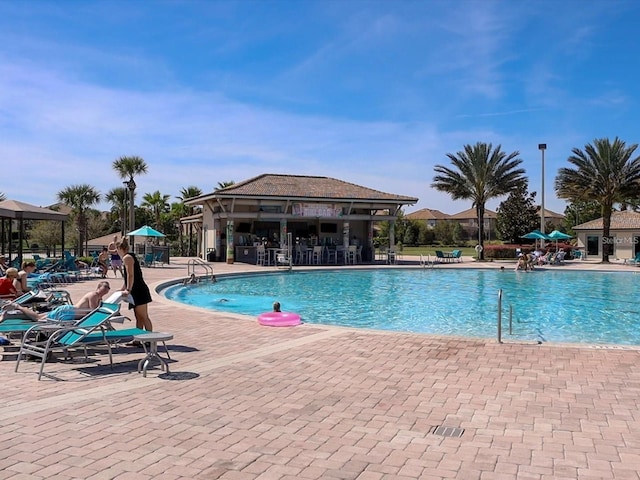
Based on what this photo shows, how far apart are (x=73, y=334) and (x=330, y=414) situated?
11.1 feet

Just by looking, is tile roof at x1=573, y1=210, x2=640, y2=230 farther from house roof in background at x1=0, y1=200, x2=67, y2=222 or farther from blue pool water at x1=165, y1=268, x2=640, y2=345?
house roof in background at x1=0, y1=200, x2=67, y2=222

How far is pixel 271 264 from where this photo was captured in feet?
94.8

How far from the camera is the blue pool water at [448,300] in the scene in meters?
11.5

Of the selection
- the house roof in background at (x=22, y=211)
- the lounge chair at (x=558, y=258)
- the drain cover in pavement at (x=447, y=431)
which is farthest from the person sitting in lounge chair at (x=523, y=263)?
the drain cover in pavement at (x=447, y=431)

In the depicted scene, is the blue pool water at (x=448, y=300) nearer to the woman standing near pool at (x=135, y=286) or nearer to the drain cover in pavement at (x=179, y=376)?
the woman standing near pool at (x=135, y=286)

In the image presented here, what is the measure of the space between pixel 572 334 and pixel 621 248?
106 ft

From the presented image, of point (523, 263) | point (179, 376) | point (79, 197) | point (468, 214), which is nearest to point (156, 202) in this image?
point (79, 197)

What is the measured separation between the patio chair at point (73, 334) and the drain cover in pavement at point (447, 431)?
12.4ft

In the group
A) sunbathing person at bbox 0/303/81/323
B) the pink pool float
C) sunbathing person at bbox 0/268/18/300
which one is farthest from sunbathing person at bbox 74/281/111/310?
the pink pool float

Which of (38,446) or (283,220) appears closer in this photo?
(38,446)

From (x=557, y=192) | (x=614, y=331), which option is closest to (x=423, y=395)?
(x=614, y=331)

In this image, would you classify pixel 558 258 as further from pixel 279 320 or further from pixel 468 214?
pixel 468 214

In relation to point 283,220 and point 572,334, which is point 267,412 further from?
point 283,220

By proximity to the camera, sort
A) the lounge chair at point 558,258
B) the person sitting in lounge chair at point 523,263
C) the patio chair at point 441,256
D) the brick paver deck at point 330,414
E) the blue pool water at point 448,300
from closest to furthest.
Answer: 1. the brick paver deck at point 330,414
2. the blue pool water at point 448,300
3. the person sitting in lounge chair at point 523,263
4. the lounge chair at point 558,258
5. the patio chair at point 441,256
